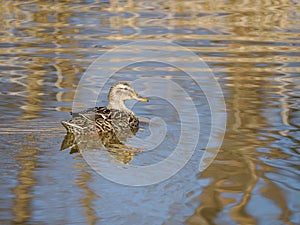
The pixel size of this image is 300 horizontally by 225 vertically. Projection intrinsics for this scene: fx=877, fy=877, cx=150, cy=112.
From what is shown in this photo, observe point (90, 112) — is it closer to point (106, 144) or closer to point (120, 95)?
point (106, 144)

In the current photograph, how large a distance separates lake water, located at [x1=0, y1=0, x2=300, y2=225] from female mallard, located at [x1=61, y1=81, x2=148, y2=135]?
0.15 metres

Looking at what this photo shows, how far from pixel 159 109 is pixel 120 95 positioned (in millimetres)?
409

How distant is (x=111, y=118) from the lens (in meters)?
7.97

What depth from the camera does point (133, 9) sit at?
1483cm

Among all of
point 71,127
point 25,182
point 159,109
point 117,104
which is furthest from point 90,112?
point 25,182

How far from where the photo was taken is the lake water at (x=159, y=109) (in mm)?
5809

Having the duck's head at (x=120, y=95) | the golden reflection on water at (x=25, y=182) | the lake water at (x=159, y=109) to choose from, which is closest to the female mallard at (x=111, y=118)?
the duck's head at (x=120, y=95)

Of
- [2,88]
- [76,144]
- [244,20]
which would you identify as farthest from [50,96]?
[244,20]

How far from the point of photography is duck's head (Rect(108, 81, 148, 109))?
8516 millimetres

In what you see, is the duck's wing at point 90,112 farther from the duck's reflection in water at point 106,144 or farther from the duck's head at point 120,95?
the duck's head at point 120,95

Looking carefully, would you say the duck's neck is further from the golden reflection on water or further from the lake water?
the golden reflection on water

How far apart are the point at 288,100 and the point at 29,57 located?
3.64 metres

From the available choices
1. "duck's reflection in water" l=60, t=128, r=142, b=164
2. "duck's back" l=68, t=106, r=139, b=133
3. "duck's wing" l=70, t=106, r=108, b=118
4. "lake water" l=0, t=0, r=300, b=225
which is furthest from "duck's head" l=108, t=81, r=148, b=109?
"duck's reflection in water" l=60, t=128, r=142, b=164

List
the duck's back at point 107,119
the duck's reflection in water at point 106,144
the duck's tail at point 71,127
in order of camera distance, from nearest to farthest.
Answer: the duck's reflection in water at point 106,144, the duck's tail at point 71,127, the duck's back at point 107,119
